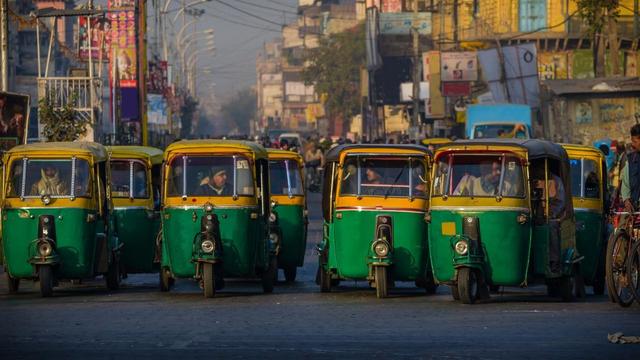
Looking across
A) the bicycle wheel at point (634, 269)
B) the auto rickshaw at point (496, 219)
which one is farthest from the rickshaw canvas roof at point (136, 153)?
the bicycle wheel at point (634, 269)

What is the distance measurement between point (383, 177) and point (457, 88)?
60.5 metres

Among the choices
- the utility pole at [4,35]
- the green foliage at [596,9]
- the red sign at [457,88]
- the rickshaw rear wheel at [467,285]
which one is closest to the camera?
the rickshaw rear wheel at [467,285]

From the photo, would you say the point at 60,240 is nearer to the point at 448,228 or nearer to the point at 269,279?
the point at 269,279

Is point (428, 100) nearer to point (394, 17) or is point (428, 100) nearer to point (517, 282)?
point (394, 17)

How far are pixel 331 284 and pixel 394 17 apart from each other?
9043cm

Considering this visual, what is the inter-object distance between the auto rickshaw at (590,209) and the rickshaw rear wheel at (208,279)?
15.0 feet

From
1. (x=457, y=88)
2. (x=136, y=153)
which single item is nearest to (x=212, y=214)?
(x=136, y=153)

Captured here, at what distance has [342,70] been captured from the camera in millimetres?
135500

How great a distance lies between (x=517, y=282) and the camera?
57.6ft

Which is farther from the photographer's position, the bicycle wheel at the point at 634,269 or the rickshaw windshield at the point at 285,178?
the rickshaw windshield at the point at 285,178

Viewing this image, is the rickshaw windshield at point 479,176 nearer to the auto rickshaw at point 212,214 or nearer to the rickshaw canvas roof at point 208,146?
the auto rickshaw at point 212,214

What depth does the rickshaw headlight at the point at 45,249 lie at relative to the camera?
742 inches

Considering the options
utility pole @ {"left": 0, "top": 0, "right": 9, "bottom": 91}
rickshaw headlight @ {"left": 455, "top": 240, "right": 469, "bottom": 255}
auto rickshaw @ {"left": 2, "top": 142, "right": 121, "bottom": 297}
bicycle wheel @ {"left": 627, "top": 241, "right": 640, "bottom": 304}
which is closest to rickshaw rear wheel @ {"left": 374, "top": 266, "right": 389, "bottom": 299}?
rickshaw headlight @ {"left": 455, "top": 240, "right": 469, "bottom": 255}

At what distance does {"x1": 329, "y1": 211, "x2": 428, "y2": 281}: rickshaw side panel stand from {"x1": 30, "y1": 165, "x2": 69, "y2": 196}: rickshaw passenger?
3611 mm
